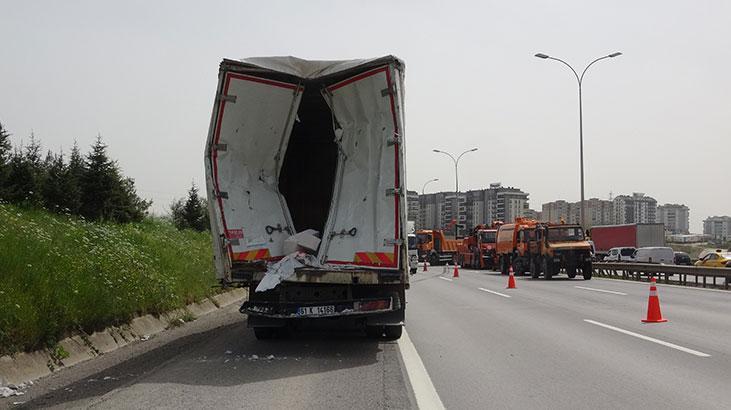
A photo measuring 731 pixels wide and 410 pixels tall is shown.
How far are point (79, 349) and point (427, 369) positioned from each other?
A: 4255 millimetres

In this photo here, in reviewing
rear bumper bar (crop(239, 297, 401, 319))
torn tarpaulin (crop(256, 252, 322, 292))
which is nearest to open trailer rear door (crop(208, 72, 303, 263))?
torn tarpaulin (crop(256, 252, 322, 292))

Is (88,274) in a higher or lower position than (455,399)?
higher

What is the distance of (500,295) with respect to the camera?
1916 centimetres

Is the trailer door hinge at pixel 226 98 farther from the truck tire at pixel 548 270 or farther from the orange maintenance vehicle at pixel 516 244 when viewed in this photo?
the orange maintenance vehicle at pixel 516 244

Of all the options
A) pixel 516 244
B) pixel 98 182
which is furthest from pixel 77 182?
pixel 516 244

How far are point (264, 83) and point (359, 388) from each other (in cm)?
435

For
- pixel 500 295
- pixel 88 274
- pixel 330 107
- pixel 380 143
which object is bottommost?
pixel 500 295

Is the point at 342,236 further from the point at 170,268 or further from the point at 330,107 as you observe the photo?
the point at 170,268

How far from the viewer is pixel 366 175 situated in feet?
30.0

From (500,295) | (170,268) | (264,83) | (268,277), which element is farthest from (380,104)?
(500,295)

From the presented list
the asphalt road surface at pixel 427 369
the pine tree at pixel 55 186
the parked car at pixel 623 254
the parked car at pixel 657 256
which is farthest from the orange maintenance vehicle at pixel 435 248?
the asphalt road surface at pixel 427 369

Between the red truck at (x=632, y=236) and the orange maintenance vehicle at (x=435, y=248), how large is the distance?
37.5 ft

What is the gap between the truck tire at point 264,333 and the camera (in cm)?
967

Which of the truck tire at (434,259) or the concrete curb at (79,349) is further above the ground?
the concrete curb at (79,349)
